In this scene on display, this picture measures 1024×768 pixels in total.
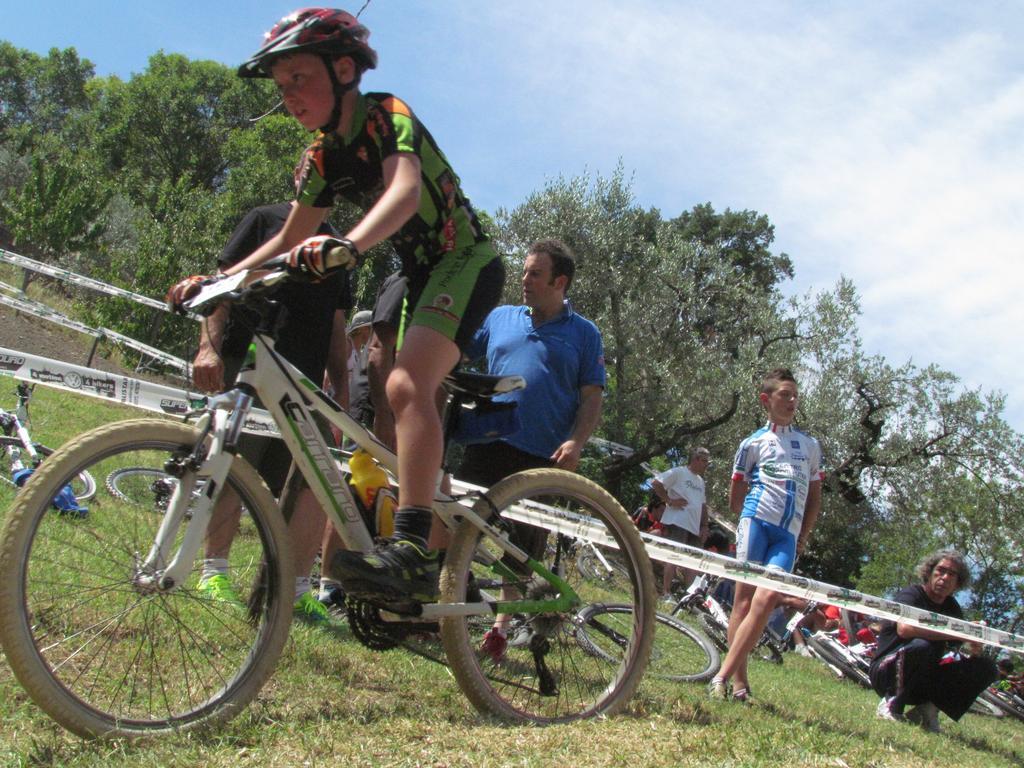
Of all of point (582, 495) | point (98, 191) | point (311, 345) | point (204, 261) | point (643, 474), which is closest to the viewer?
point (582, 495)

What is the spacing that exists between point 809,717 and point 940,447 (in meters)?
17.5

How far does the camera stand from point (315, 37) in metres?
3.09

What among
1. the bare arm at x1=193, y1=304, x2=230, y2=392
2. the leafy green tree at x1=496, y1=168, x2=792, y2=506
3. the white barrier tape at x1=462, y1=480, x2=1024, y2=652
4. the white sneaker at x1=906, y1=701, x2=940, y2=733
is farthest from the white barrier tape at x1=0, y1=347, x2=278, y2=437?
the leafy green tree at x1=496, y1=168, x2=792, y2=506

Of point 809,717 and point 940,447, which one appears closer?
point 809,717

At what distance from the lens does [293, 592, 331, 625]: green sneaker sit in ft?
14.4

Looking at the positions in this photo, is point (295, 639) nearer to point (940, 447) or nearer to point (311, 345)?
point (311, 345)

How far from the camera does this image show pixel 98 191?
1587 inches

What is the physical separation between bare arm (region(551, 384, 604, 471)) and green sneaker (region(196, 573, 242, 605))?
7.53 ft

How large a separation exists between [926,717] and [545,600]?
13.4 ft

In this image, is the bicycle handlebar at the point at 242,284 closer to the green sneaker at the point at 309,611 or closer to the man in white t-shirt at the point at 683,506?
the green sneaker at the point at 309,611

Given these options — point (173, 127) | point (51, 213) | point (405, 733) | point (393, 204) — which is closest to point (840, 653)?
point (405, 733)

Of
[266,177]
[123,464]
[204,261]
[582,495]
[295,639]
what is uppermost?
[266,177]

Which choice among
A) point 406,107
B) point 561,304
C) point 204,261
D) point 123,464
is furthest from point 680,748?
point 204,261

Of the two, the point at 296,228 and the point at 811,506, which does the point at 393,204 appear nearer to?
the point at 296,228
